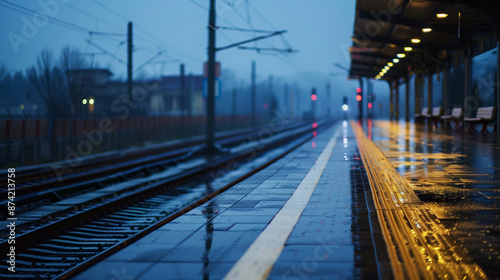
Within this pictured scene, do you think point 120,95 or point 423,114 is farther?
point 120,95

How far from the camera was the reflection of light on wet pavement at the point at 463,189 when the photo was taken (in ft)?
18.5

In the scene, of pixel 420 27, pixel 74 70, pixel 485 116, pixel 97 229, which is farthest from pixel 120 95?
pixel 97 229

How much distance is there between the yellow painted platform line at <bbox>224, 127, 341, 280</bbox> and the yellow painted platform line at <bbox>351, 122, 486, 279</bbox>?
104cm

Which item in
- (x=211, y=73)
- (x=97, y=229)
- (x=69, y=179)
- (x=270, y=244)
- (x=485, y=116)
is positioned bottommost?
(x=97, y=229)

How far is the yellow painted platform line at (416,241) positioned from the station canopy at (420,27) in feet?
35.7

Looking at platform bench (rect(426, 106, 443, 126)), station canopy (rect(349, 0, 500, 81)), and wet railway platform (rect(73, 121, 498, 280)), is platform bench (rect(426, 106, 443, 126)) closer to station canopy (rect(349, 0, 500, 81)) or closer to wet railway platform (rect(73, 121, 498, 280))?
station canopy (rect(349, 0, 500, 81))

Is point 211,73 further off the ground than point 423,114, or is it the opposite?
point 211,73

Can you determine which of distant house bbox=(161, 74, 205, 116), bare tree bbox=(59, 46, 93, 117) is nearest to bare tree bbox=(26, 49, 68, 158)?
bare tree bbox=(59, 46, 93, 117)

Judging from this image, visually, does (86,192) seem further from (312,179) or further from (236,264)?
(236,264)

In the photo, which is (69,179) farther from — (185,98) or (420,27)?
(185,98)

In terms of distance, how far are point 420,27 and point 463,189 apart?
15472 mm

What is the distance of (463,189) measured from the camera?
908cm

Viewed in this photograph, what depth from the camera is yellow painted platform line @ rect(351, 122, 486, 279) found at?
15.3 ft

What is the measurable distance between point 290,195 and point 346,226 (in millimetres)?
2804
